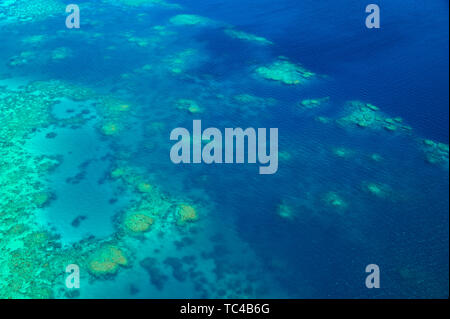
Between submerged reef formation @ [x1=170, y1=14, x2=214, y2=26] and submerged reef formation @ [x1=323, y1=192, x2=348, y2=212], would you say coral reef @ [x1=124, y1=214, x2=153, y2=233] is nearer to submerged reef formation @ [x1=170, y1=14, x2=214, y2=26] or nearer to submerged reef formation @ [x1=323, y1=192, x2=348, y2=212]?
submerged reef formation @ [x1=323, y1=192, x2=348, y2=212]

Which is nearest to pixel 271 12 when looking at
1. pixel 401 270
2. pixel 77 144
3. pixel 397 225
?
pixel 77 144

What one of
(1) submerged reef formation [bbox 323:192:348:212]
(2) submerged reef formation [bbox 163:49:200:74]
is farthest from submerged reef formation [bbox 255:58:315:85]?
(1) submerged reef formation [bbox 323:192:348:212]

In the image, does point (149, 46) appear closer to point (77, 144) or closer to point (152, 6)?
point (152, 6)

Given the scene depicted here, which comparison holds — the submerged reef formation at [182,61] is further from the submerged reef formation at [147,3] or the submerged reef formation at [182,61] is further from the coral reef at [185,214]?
the coral reef at [185,214]

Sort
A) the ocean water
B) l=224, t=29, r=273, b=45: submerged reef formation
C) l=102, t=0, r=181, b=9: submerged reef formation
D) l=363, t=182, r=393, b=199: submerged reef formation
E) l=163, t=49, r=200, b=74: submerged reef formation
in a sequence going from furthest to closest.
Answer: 1. l=102, t=0, r=181, b=9: submerged reef formation
2. l=224, t=29, r=273, b=45: submerged reef formation
3. l=163, t=49, r=200, b=74: submerged reef formation
4. l=363, t=182, r=393, b=199: submerged reef formation
5. the ocean water

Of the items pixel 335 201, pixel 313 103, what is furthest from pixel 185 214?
pixel 313 103

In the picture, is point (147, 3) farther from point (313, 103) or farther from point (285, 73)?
point (313, 103)
